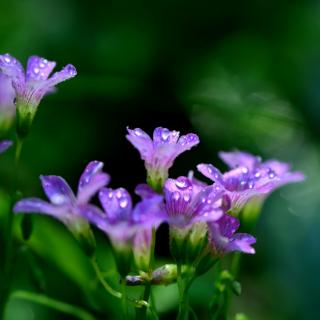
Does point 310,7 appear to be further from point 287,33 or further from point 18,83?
point 18,83

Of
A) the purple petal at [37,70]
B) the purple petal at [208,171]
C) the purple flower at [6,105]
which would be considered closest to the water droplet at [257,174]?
the purple petal at [208,171]

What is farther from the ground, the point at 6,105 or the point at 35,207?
the point at 35,207

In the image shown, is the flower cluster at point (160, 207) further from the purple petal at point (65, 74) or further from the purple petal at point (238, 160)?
the purple petal at point (238, 160)

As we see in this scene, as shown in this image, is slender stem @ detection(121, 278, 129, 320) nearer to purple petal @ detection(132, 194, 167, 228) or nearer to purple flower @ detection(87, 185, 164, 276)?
purple flower @ detection(87, 185, 164, 276)

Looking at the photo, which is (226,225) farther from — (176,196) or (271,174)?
(271,174)

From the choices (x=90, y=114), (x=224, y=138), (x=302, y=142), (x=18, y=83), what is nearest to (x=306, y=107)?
(x=302, y=142)

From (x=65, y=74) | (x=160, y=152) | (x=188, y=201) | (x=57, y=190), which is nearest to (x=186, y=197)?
(x=188, y=201)
